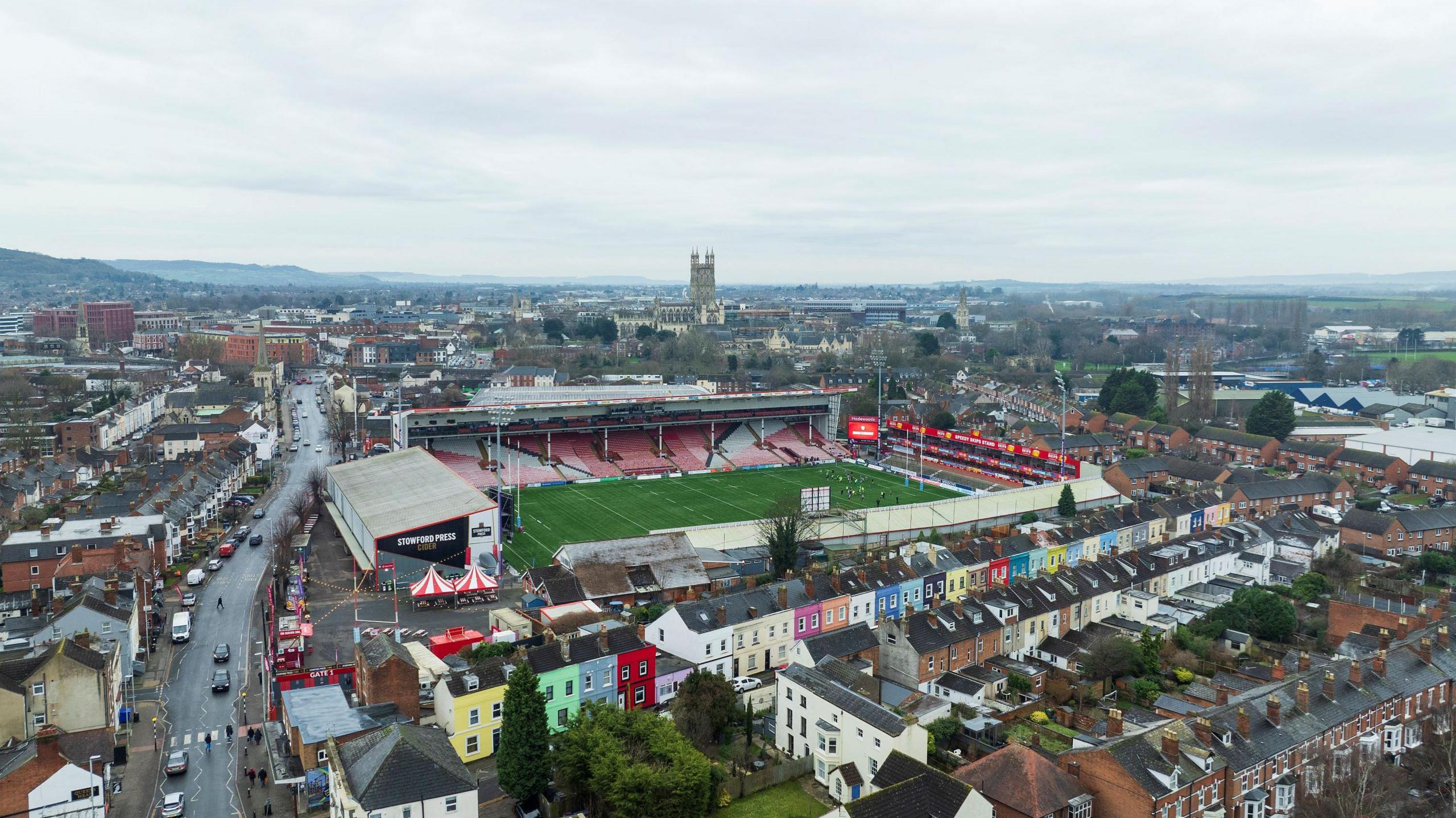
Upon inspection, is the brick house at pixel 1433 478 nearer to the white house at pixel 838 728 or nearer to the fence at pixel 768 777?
the white house at pixel 838 728

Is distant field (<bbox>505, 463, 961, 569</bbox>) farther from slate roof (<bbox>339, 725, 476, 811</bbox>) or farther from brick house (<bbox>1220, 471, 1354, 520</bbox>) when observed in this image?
slate roof (<bbox>339, 725, 476, 811</bbox>)

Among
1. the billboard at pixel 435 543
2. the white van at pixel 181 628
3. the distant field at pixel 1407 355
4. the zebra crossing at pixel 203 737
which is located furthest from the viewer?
the distant field at pixel 1407 355

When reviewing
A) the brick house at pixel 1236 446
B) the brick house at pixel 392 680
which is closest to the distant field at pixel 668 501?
the brick house at pixel 392 680

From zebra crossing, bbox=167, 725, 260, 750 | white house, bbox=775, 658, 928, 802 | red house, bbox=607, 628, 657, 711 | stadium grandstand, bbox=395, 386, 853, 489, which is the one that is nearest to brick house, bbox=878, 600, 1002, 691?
white house, bbox=775, 658, 928, 802

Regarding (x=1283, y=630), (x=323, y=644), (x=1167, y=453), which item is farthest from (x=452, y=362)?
(x=1283, y=630)

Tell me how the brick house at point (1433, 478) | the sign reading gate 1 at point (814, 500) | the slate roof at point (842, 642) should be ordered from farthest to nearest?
the brick house at point (1433, 478) → the sign reading gate 1 at point (814, 500) → the slate roof at point (842, 642)
